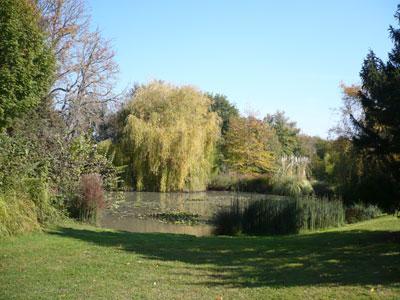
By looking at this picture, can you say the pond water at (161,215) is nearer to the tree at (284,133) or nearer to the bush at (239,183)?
the bush at (239,183)

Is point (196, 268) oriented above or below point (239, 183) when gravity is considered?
below

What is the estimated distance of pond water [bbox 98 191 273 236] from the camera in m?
16.8

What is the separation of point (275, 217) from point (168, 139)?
1728 cm

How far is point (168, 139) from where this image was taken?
105 feet

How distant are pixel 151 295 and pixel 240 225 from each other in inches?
397

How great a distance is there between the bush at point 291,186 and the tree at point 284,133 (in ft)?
74.2

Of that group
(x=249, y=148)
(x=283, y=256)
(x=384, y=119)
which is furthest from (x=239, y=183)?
(x=283, y=256)

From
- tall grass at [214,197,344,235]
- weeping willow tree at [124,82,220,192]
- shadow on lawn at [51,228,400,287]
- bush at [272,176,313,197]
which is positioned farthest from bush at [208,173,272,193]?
shadow on lawn at [51,228,400,287]

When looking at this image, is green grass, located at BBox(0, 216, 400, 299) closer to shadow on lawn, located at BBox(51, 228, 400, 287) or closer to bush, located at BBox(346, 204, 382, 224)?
shadow on lawn, located at BBox(51, 228, 400, 287)

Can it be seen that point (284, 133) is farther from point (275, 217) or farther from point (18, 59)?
point (18, 59)

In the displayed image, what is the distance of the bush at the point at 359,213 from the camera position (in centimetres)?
1783

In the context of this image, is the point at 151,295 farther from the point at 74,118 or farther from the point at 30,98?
the point at 74,118

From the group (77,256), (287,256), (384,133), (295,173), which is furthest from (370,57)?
(295,173)

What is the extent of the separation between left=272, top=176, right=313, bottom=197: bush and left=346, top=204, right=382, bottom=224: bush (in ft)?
25.3
